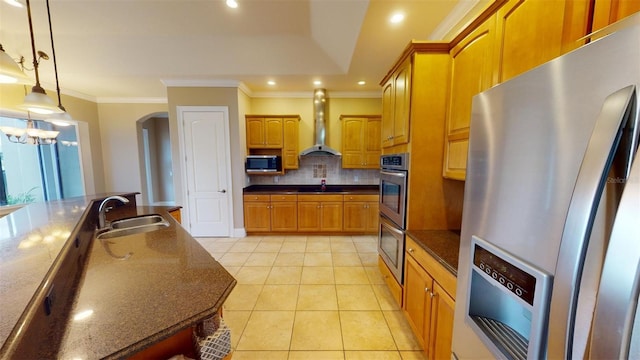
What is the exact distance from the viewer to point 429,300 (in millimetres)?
1470

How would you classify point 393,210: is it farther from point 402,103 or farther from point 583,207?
point 583,207

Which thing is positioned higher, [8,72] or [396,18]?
[396,18]

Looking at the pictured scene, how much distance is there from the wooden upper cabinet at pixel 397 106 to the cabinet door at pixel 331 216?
1.86 m

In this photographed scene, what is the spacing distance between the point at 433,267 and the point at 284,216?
302 cm

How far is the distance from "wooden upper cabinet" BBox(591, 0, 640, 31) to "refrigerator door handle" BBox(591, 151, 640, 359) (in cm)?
69

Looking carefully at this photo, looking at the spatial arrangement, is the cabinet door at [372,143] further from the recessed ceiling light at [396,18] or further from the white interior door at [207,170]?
the white interior door at [207,170]

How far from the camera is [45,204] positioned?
2.14m

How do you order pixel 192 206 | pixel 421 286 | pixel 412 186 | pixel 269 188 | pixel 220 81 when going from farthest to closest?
pixel 269 188 < pixel 192 206 < pixel 220 81 < pixel 412 186 < pixel 421 286

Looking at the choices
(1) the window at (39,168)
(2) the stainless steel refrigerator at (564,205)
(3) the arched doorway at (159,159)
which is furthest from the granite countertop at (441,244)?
(3) the arched doorway at (159,159)

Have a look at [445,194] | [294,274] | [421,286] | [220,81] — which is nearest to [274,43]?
[220,81]

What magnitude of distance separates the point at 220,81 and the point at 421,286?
13.1 ft

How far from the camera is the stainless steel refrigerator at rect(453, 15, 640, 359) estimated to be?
432mm

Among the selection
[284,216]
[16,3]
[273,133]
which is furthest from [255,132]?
[16,3]

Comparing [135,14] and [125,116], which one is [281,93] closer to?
[135,14]
